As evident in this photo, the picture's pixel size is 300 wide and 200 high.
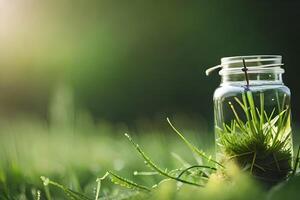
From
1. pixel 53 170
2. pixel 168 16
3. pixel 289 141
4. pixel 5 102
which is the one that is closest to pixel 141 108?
pixel 5 102

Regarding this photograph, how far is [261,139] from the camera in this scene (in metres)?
0.54

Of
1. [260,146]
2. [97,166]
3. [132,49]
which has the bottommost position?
[132,49]

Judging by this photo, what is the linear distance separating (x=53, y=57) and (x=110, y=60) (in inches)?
13.0

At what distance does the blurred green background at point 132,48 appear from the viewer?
3.19 m

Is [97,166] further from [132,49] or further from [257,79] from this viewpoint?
[132,49]

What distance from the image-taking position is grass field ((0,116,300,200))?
462mm

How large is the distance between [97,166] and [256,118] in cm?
45

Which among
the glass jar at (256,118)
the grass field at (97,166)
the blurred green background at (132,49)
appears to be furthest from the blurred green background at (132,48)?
the glass jar at (256,118)

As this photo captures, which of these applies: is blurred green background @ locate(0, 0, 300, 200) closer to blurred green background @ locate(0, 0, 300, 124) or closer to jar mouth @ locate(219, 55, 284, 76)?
blurred green background @ locate(0, 0, 300, 124)

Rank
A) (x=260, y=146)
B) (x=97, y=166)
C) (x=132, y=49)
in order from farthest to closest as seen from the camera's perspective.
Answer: (x=132, y=49)
(x=97, y=166)
(x=260, y=146)

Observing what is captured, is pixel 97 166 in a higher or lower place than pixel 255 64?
lower

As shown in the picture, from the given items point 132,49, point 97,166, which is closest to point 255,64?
point 97,166

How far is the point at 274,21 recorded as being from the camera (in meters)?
3.87

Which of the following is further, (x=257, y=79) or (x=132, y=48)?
(x=132, y=48)
